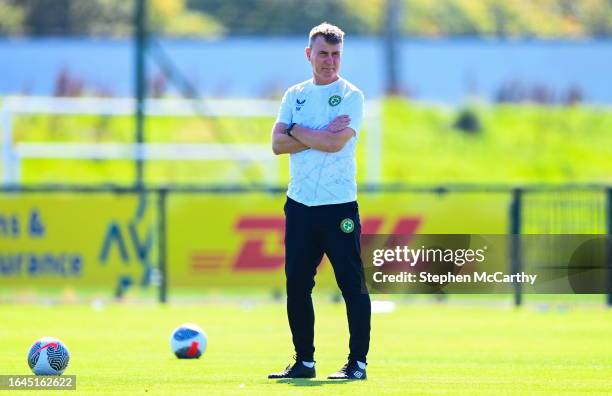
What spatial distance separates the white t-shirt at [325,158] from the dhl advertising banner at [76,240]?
10357 millimetres

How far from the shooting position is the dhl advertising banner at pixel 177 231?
20188mm

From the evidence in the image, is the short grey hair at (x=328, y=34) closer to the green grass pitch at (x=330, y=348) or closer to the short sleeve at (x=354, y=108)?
the short sleeve at (x=354, y=108)

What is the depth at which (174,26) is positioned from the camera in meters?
40.2

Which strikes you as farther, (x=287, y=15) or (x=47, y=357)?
(x=287, y=15)

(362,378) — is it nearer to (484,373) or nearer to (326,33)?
(484,373)

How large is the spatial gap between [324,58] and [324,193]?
37.1 inches

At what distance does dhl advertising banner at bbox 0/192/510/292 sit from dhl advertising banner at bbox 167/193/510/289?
1cm

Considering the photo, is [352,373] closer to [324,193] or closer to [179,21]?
[324,193]

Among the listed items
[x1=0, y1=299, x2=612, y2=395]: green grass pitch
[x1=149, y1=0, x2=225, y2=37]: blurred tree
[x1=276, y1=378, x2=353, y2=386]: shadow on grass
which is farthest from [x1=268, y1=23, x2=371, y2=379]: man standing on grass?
[x1=149, y1=0, x2=225, y2=37]: blurred tree

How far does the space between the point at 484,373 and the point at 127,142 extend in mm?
25271

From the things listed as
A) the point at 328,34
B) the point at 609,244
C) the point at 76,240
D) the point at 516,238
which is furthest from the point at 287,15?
the point at 328,34

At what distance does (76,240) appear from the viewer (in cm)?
2028

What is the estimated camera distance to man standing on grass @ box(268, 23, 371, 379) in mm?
10195

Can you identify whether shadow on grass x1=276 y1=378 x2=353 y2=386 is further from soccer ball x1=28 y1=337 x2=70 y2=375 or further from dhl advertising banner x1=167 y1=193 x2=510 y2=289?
dhl advertising banner x1=167 y1=193 x2=510 y2=289
